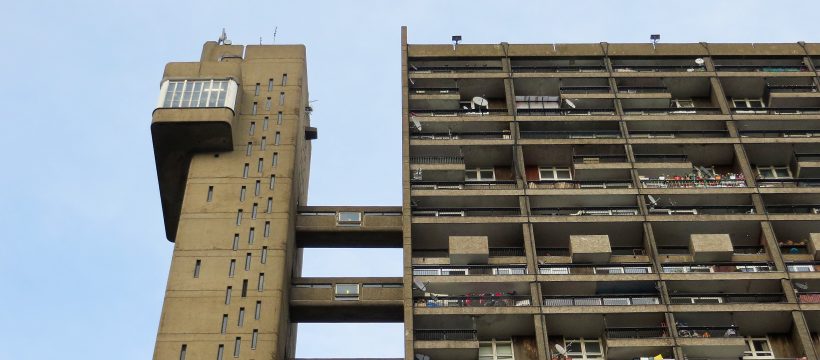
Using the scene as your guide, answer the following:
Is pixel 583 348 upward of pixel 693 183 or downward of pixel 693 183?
downward

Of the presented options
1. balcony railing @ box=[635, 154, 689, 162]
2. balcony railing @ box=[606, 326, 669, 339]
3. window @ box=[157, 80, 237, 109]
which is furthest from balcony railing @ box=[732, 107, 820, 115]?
window @ box=[157, 80, 237, 109]

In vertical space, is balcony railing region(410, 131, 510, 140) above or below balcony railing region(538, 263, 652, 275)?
above

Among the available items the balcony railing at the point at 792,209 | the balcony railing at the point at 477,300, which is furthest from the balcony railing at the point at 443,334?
the balcony railing at the point at 792,209

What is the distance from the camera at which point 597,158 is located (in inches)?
2188

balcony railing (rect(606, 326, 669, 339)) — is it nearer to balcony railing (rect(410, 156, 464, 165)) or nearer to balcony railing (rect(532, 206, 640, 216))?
balcony railing (rect(532, 206, 640, 216))

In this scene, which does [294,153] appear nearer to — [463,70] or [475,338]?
[463,70]

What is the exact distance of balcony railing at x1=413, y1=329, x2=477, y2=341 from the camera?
4712 centimetres

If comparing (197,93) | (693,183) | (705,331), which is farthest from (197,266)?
(693,183)

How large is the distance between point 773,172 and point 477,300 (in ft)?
66.6

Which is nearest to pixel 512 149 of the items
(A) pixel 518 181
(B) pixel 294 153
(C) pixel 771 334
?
(A) pixel 518 181

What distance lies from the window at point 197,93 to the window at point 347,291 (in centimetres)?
1268

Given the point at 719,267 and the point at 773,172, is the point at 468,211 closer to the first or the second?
the point at 719,267

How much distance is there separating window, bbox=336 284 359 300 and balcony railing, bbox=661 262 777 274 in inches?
654

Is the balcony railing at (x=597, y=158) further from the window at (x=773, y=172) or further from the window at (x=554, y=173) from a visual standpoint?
the window at (x=773, y=172)
